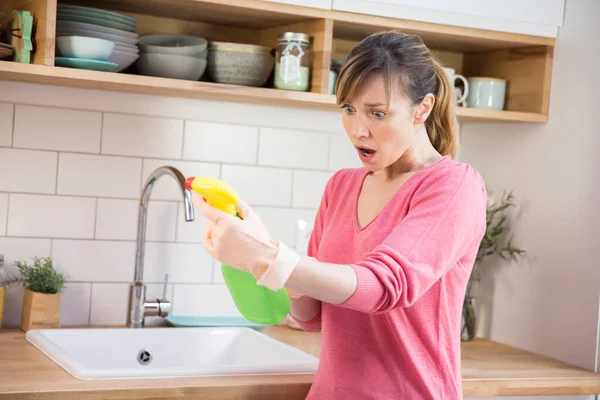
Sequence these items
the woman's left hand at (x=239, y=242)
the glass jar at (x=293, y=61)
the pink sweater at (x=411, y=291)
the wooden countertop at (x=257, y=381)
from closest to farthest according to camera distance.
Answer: the woman's left hand at (x=239, y=242)
the pink sweater at (x=411, y=291)
the wooden countertop at (x=257, y=381)
the glass jar at (x=293, y=61)

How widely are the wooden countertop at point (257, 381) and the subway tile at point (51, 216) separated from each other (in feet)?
0.86

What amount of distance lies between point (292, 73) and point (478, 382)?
0.86m

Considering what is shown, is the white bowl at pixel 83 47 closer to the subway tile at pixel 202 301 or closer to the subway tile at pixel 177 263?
the subway tile at pixel 177 263

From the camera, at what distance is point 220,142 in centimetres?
234

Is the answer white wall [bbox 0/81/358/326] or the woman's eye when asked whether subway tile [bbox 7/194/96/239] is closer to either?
white wall [bbox 0/81/358/326]

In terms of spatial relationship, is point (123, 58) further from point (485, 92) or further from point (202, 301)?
point (485, 92)

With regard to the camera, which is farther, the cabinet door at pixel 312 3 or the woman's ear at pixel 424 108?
the cabinet door at pixel 312 3

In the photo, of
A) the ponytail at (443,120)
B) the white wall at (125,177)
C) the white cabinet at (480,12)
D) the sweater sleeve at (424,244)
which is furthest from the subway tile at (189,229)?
the sweater sleeve at (424,244)

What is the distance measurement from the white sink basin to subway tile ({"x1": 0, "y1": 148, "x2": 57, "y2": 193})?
0.38 meters

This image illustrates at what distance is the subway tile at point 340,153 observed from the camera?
2494mm

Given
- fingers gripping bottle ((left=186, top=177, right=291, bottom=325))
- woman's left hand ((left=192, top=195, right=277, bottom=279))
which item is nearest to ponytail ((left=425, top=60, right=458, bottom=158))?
fingers gripping bottle ((left=186, top=177, right=291, bottom=325))

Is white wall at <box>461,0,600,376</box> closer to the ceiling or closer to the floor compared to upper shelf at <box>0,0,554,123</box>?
closer to the floor

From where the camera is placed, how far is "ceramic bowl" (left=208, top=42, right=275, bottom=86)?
82.2 inches

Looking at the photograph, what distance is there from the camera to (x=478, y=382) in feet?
6.25
